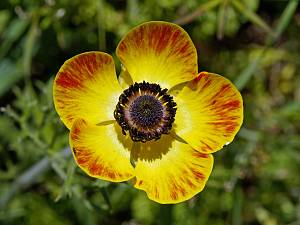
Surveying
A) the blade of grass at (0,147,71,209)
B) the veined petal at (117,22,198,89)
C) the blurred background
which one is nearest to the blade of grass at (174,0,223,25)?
the blurred background

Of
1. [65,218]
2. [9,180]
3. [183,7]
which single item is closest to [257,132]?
[183,7]

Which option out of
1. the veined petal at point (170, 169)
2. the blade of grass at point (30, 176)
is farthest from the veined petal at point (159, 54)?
the blade of grass at point (30, 176)

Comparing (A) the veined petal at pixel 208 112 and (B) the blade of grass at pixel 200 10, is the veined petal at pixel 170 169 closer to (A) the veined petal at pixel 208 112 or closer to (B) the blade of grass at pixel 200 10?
(A) the veined petal at pixel 208 112

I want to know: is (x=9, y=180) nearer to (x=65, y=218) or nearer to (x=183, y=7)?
(x=65, y=218)

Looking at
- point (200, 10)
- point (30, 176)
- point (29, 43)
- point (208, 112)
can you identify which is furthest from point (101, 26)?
point (208, 112)

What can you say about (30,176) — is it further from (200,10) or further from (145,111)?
(200,10)

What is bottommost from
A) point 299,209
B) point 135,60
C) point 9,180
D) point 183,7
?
point 299,209
